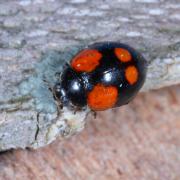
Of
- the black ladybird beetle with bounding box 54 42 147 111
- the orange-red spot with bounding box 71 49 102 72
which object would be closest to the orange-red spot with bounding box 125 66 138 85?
the black ladybird beetle with bounding box 54 42 147 111

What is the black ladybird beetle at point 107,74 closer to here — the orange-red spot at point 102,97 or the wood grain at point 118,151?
the orange-red spot at point 102,97

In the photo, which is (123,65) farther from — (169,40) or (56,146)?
(56,146)

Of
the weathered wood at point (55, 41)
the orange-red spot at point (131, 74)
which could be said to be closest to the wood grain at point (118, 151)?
the weathered wood at point (55, 41)

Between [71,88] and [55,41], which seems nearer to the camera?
[55,41]

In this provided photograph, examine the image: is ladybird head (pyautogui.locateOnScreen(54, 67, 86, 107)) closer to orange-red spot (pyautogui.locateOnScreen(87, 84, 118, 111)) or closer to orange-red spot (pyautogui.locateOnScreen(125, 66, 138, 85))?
orange-red spot (pyautogui.locateOnScreen(87, 84, 118, 111))

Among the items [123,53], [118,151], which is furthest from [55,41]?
[118,151]

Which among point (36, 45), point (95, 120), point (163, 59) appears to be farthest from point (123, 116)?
point (36, 45)

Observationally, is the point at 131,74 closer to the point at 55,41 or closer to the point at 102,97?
the point at 102,97
